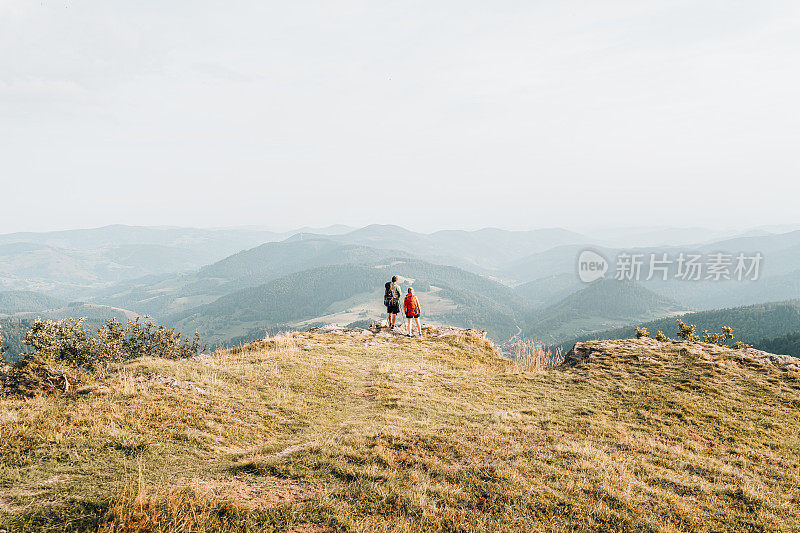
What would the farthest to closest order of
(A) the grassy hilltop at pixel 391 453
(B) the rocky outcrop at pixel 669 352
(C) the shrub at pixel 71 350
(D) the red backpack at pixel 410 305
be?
(D) the red backpack at pixel 410 305
(B) the rocky outcrop at pixel 669 352
(C) the shrub at pixel 71 350
(A) the grassy hilltop at pixel 391 453

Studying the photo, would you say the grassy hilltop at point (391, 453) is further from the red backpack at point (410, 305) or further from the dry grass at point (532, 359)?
the red backpack at point (410, 305)

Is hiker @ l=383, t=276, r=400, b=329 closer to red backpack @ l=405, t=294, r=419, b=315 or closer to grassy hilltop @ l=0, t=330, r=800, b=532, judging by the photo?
red backpack @ l=405, t=294, r=419, b=315

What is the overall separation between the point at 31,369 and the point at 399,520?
44.4ft

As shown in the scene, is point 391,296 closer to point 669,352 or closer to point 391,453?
point 391,453

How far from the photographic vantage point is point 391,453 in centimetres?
862

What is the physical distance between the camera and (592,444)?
10.6m

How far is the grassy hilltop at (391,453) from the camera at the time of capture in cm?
602

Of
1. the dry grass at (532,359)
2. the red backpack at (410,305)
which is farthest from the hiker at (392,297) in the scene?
the dry grass at (532,359)

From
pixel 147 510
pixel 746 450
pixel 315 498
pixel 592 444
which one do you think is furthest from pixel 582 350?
pixel 147 510

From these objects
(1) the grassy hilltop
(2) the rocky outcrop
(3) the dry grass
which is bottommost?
(3) the dry grass

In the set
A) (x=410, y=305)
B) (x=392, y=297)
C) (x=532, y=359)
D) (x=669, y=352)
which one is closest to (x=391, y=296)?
(x=392, y=297)

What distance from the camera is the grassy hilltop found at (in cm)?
602

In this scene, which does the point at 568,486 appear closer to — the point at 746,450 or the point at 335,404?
the point at 746,450

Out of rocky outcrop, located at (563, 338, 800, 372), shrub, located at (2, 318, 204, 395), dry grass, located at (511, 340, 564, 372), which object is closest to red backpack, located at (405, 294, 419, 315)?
dry grass, located at (511, 340, 564, 372)
